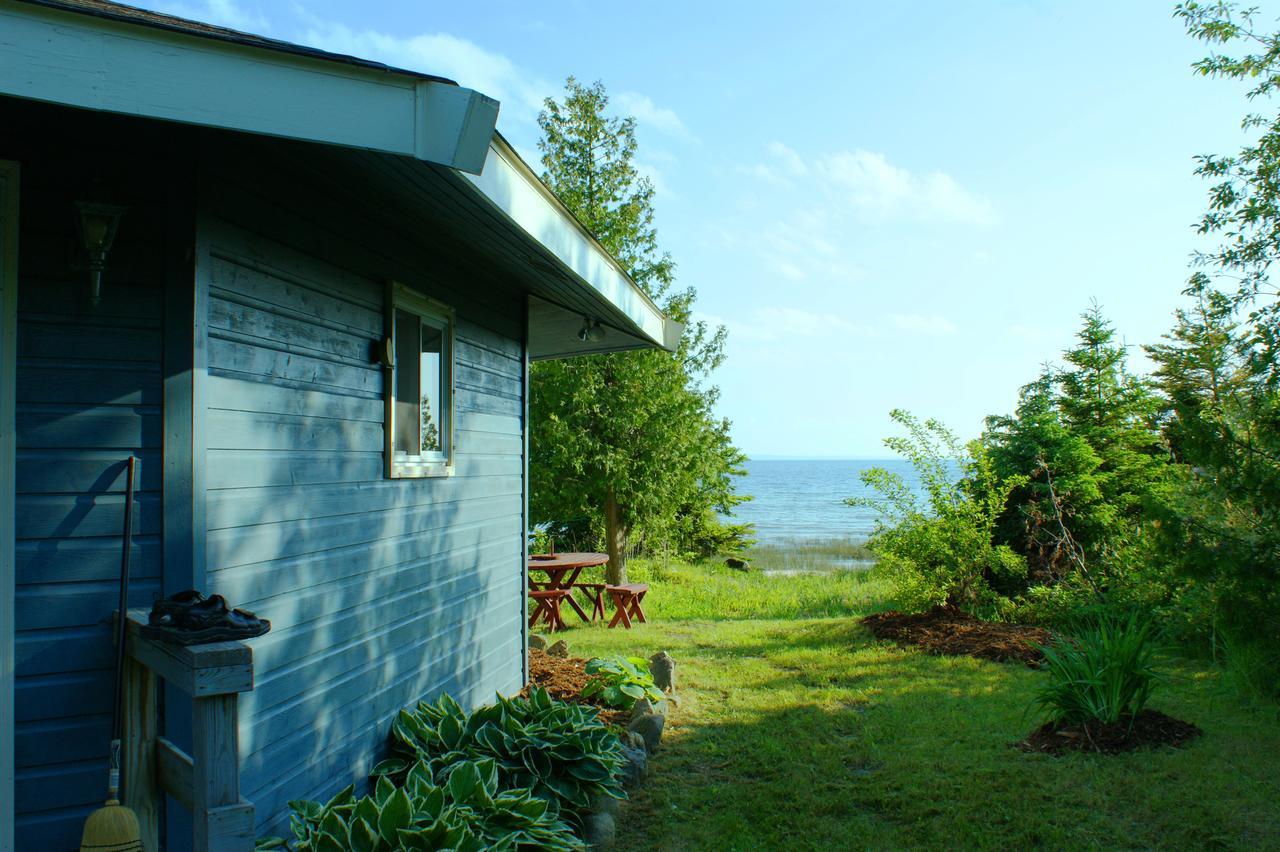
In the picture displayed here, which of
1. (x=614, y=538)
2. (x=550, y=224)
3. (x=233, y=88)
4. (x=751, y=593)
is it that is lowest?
(x=751, y=593)

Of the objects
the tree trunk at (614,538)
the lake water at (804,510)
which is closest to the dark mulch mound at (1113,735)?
the tree trunk at (614,538)

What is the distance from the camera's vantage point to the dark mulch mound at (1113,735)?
4.92m

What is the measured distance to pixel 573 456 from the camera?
1101 centimetres

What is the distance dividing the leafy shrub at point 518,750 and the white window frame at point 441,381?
126 cm

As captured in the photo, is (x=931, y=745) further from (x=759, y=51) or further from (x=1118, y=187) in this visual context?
(x=759, y=51)

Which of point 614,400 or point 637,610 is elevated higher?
point 614,400

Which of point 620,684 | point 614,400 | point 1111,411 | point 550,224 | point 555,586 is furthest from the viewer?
point 614,400

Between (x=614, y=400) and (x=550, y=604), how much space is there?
315 cm

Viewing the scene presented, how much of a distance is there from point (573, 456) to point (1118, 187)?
8160mm

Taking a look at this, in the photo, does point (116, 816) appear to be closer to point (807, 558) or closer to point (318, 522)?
point (318, 522)

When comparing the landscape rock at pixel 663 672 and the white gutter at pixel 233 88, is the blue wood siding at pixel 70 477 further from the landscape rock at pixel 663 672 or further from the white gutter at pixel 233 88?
the landscape rock at pixel 663 672

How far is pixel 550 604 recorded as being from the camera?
951cm

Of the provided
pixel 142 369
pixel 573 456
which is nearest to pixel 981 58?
pixel 573 456

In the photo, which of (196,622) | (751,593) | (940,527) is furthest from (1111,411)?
(196,622)
